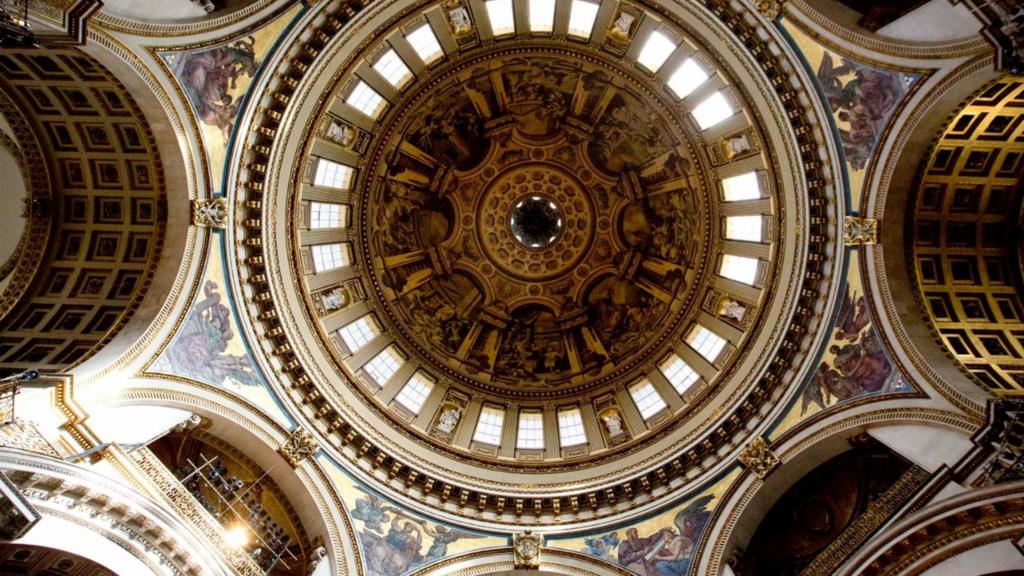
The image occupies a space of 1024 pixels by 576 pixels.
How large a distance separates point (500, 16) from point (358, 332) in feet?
48.0

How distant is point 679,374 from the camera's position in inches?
926

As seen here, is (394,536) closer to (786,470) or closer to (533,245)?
(786,470)

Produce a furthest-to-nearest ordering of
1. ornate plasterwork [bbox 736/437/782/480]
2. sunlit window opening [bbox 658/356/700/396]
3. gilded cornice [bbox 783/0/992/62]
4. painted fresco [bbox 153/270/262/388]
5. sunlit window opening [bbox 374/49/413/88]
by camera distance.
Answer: sunlit window opening [bbox 658/356/700/396] → sunlit window opening [bbox 374/49/413/88] → ornate plasterwork [bbox 736/437/782/480] → painted fresco [bbox 153/270/262/388] → gilded cornice [bbox 783/0/992/62]

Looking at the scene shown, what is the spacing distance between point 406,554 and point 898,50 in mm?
21084

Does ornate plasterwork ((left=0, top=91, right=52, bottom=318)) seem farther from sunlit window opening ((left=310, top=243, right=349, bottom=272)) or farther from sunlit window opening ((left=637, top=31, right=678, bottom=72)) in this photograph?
sunlit window opening ((left=637, top=31, right=678, bottom=72))

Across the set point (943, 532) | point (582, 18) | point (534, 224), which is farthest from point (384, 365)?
point (943, 532)

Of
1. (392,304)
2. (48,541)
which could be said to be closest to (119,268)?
(48,541)

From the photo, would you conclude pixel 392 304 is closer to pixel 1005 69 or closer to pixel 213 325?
pixel 213 325

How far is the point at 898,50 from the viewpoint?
14.6 m

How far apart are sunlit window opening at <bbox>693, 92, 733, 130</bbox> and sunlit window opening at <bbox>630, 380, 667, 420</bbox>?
455 inches

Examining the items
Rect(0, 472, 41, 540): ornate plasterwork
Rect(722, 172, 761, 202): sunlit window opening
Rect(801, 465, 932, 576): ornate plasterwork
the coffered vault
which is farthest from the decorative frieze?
Rect(801, 465, 932, 576): ornate plasterwork


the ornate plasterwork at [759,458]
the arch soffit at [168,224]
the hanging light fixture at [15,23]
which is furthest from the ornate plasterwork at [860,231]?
the hanging light fixture at [15,23]

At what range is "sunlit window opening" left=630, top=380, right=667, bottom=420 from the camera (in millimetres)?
23062

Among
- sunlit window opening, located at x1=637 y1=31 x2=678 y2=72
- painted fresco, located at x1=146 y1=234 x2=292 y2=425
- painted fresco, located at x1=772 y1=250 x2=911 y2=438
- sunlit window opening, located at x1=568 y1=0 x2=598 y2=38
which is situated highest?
sunlit window opening, located at x1=568 y1=0 x2=598 y2=38
